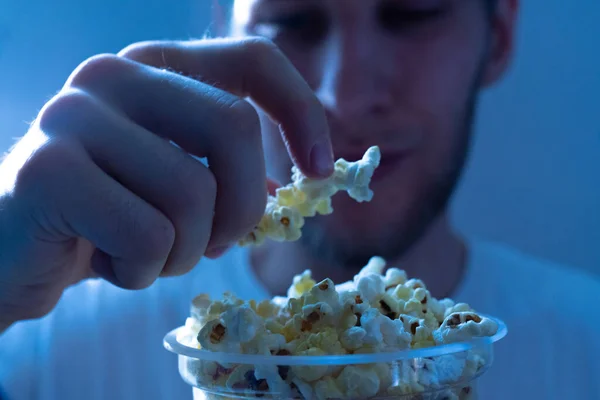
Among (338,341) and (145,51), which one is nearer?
(338,341)

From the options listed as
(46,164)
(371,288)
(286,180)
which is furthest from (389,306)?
(286,180)

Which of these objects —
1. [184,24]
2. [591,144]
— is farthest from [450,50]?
[184,24]

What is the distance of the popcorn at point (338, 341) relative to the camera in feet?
1.04

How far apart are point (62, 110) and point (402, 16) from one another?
74cm

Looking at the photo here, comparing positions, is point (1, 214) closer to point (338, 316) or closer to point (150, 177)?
point (150, 177)

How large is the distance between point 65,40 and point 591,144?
995 mm

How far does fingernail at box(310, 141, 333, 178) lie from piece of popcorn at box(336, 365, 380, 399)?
180mm

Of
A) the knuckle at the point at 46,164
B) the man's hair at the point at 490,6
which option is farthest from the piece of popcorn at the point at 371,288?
the man's hair at the point at 490,6

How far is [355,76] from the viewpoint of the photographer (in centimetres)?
98

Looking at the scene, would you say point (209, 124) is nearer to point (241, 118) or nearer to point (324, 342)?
point (241, 118)

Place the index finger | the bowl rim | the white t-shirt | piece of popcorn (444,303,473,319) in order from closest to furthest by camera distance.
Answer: the bowl rim < piece of popcorn (444,303,473,319) < the index finger < the white t-shirt

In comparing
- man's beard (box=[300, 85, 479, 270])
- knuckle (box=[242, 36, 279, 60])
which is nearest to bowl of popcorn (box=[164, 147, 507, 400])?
knuckle (box=[242, 36, 279, 60])

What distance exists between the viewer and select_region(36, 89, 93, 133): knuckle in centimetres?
41

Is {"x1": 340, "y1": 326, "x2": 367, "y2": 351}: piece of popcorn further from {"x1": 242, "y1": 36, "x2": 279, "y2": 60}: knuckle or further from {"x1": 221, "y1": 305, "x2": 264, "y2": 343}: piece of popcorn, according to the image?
{"x1": 242, "y1": 36, "x2": 279, "y2": 60}: knuckle
